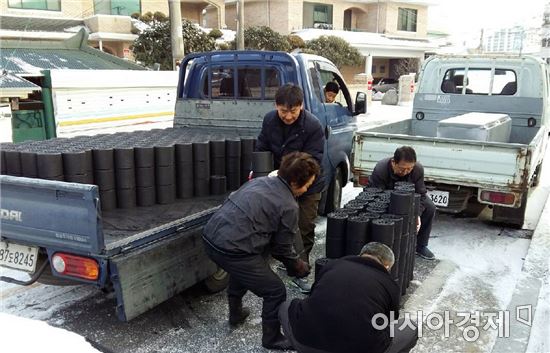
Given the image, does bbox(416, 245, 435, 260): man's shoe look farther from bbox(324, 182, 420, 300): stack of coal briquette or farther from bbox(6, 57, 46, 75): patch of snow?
bbox(6, 57, 46, 75): patch of snow

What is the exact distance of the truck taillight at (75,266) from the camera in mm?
2947

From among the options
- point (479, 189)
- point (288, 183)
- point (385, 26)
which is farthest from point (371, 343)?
point (385, 26)

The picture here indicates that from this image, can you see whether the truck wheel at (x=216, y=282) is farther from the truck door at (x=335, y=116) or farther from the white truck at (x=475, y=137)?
Result: the white truck at (x=475, y=137)

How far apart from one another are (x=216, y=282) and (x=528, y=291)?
2780 mm

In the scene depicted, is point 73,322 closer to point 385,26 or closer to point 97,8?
point 97,8

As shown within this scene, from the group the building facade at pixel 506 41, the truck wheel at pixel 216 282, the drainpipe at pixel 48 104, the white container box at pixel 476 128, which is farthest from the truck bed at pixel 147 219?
the building facade at pixel 506 41

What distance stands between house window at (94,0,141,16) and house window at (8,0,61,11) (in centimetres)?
180

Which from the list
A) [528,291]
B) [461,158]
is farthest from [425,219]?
[528,291]

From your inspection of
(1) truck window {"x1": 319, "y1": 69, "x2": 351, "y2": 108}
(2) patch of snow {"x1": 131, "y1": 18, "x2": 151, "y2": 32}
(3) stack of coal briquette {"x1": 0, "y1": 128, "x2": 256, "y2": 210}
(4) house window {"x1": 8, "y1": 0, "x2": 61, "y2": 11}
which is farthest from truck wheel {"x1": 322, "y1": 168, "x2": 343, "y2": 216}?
(4) house window {"x1": 8, "y1": 0, "x2": 61, "y2": 11}

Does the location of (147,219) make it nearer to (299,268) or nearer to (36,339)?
(299,268)

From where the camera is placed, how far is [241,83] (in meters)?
5.45

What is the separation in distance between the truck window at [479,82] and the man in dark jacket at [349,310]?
5.80 meters

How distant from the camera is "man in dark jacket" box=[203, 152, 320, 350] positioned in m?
3.05

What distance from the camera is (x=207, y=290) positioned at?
4.10 meters
